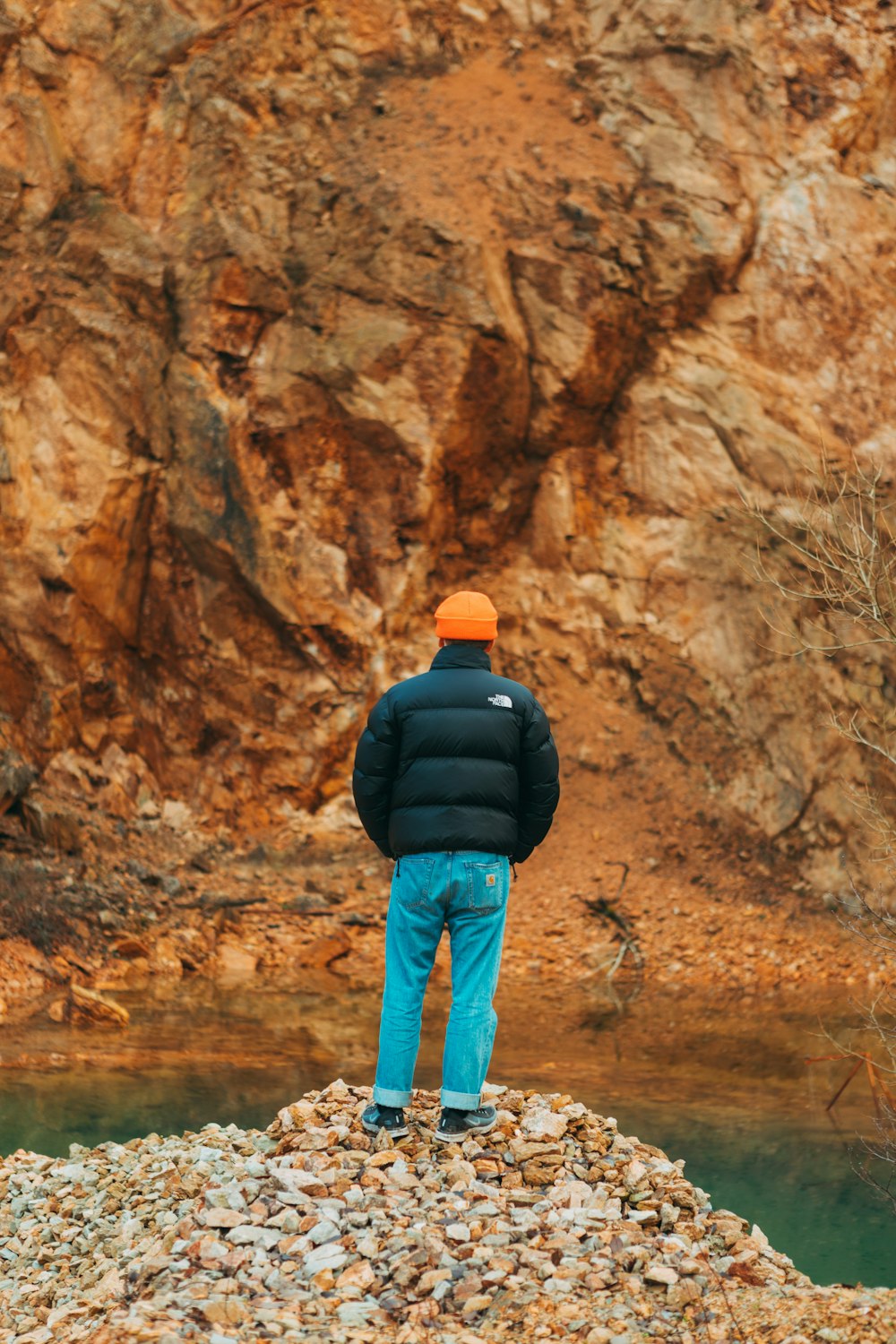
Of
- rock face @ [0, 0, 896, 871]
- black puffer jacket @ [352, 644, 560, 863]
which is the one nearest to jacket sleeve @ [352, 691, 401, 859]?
black puffer jacket @ [352, 644, 560, 863]

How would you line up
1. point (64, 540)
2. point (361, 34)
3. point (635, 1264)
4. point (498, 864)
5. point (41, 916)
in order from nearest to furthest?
1. point (635, 1264)
2. point (498, 864)
3. point (41, 916)
4. point (64, 540)
5. point (361, 34)

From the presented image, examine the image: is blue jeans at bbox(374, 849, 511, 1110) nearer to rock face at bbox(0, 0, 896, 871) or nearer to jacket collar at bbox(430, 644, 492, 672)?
jacket collar at bbox(430, 644, 492, 672)

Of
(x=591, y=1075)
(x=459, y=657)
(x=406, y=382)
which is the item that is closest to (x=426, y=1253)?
(x=459, y=657)

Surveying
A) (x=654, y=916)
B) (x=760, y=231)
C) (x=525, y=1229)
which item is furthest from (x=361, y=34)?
(x=525, y=1229)

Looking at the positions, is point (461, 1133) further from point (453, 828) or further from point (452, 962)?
point (453, 828)

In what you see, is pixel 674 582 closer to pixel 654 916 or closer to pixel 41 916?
pixel 654 916

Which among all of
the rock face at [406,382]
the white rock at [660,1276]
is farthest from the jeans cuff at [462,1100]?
the rock face at [406,382]

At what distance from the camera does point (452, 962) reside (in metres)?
5.11

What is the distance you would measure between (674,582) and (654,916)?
3366mm

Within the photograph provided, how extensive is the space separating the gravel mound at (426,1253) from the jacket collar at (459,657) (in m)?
1.82

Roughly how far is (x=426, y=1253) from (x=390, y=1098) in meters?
0.73

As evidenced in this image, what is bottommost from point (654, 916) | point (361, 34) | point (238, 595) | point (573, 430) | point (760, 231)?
point (654, 916)

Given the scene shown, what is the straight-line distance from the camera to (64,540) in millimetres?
12977

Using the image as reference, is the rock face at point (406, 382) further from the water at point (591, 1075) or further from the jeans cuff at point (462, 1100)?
the jeans cuff at point (462, 1100)
